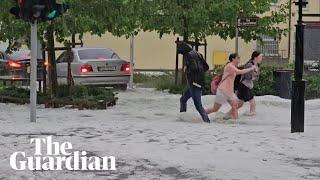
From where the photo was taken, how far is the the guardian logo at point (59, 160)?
8.39 meters

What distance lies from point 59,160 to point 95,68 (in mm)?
12092

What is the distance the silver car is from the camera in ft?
67.7

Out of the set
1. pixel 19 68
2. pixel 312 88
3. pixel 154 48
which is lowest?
pixel 312 88

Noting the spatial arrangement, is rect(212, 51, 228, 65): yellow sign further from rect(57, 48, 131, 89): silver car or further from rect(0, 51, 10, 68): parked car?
rect(57, 48, 131, 89): silver car

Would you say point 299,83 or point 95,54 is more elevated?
point 95,54

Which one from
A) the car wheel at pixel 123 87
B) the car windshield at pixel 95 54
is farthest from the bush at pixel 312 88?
the car windshield at pixel 95 54

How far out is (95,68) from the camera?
818 inches

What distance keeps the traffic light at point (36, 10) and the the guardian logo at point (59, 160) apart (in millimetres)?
3884

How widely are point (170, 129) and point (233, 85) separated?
2.72m

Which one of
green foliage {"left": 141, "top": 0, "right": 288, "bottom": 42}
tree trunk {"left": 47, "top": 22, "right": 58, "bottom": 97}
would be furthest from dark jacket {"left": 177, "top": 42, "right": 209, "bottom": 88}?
green foliage {"left": 141, "top": 0, "right": 288, "bottom": 42}

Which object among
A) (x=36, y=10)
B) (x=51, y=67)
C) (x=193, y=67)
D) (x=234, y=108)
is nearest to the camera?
(x=36, y=10)

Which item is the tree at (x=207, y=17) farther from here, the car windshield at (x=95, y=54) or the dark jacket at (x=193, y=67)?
the dark jacket at (x=193, y=67)

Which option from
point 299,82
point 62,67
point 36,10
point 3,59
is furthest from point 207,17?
point 299,82

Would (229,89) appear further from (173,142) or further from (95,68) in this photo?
(95,68)
